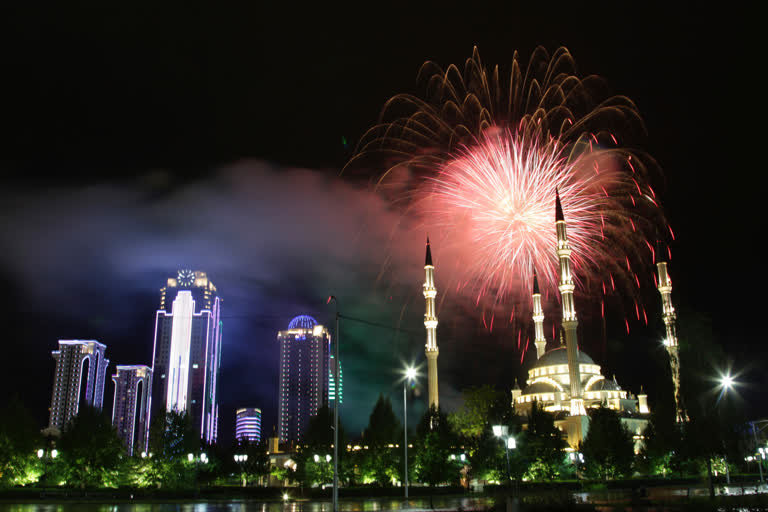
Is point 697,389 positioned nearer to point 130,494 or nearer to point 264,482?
point 130,494

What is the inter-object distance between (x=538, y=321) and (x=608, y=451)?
5040 centimetres

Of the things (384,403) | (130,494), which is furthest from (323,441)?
(130,494)

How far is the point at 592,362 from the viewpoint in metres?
105

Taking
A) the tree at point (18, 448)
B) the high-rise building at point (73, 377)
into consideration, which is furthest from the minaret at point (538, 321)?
the high-rise building at point (73, 377)

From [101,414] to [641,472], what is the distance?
54.4 metres

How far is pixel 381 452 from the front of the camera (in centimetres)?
5672

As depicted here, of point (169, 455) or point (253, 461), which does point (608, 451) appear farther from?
point (169, 455)

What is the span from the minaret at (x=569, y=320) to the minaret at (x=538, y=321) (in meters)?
22.4

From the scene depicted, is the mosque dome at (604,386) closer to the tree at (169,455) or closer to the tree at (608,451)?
the tree at (608,451)

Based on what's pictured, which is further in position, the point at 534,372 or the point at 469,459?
the point at 534,372

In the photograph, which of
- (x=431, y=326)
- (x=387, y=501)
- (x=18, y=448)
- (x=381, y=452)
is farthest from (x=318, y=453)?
(x=431, y=326)

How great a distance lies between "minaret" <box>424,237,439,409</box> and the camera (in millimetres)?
84125

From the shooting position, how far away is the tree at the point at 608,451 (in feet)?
204

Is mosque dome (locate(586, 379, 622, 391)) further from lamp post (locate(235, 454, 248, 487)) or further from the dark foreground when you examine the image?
lamp post (locate(235, 454, 248, 487))
